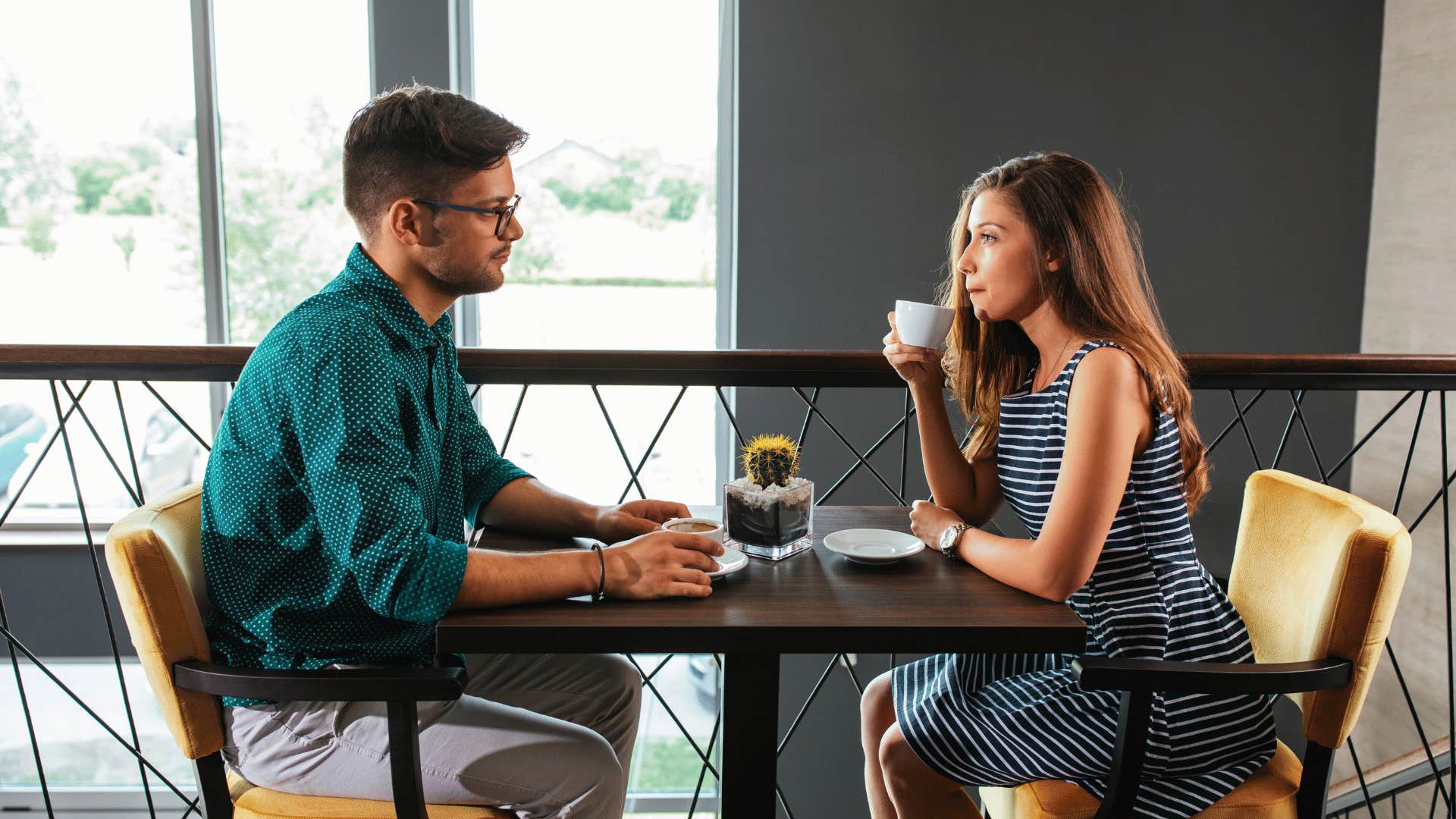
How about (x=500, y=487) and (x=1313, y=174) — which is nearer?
(x=500, y=487)

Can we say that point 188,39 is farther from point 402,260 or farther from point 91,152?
point 402,260

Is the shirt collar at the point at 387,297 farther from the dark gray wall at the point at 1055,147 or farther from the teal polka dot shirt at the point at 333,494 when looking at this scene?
the dark gray wall at the point at 1055,147

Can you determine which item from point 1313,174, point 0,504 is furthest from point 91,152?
point 1313,174

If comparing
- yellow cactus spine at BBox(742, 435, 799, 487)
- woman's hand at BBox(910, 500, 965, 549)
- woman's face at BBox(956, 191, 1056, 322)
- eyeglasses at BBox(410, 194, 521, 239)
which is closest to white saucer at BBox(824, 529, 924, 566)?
woman's hand at BBox(910, 500, 965, 549)

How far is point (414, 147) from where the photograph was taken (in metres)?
1.44

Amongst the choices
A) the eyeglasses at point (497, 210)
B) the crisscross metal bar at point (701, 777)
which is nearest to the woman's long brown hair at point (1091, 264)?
the eyeglasses at point (497, 210)

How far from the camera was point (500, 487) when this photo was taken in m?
1.71

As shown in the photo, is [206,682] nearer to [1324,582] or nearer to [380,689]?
[380,689]

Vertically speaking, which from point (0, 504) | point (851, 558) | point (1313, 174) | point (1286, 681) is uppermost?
point (1313, 174)

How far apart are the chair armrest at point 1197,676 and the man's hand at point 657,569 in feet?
1.64

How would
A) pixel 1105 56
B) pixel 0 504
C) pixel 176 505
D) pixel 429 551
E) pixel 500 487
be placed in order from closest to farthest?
pixel 429 551
pixel 176 505
pixel 500 487
pixel 1105 56
pixel 0 504

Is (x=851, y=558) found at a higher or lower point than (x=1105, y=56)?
lower

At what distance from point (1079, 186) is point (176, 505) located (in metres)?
1.40

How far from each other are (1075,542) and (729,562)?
0.47 meters
